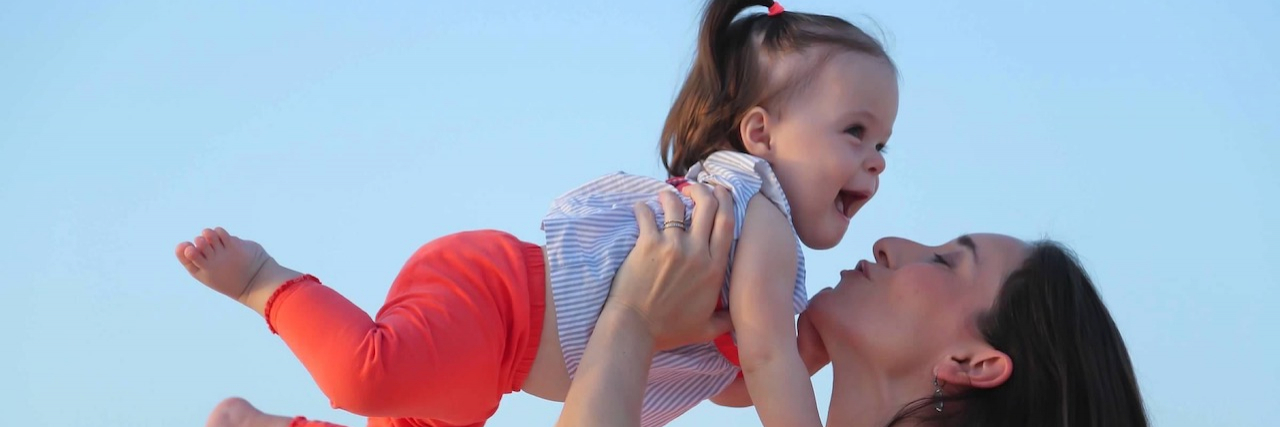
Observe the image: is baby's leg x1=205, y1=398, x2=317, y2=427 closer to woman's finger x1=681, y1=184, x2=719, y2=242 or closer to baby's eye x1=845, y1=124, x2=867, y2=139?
woman's finger x1=681, y1=184, x2=719, y2=242

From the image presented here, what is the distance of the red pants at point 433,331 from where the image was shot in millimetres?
2367

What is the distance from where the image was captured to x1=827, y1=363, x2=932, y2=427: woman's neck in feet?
9.23

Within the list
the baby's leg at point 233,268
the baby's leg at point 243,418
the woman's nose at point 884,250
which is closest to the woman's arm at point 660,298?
the woman's nose at point 884,250

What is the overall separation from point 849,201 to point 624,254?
0.58 meters

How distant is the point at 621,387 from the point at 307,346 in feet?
2.01

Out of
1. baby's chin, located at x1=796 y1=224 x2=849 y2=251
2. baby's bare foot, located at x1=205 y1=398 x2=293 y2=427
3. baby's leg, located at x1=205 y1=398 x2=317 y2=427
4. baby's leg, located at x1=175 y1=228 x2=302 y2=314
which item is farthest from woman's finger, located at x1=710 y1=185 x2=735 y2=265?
baby's bare foot, located at x1=205 y1=398 x2=293 y2=427

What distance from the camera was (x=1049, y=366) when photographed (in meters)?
2.75

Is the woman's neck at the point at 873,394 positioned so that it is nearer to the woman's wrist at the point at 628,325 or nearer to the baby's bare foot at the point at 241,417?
the woman's wrist at the point at 628,325

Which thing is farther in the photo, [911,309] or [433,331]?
[911,309]

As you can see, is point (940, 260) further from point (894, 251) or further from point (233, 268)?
point (233, 268)

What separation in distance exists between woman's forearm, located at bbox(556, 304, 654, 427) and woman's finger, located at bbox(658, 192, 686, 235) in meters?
0.20

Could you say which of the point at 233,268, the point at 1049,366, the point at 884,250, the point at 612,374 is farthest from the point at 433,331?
the point at 1049,366

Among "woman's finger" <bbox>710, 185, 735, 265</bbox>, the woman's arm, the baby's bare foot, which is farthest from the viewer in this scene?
the baby's bare foot

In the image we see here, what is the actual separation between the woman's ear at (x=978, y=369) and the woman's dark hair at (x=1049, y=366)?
3cm
